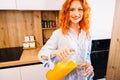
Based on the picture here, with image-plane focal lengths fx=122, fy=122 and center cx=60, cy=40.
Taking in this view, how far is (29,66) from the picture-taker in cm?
156

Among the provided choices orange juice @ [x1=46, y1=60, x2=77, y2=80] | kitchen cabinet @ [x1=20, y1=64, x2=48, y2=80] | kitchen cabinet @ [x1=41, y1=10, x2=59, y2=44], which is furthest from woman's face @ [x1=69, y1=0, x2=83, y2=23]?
kitchen cabinet @ [x1=41, y1=10, x2=59, y2=44]

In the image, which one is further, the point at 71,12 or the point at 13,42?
the point at 13,42

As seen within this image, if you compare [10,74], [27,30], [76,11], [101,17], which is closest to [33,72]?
[10,74]

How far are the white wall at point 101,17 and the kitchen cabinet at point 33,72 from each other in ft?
2.83

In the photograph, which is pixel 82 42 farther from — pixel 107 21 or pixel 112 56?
pixel 107 21

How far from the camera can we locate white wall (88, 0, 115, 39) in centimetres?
161

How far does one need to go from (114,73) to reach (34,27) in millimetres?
1613

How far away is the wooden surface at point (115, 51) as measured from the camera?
51 cm

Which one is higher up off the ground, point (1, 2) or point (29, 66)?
point (1, 2)

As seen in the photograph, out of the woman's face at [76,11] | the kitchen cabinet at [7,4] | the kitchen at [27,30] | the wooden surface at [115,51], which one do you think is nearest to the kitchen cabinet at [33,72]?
the kitchen at [27,30]

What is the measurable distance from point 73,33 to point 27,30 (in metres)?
1.25

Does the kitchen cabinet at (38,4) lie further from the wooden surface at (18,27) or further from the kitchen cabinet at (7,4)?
the wooden surface at (18,27)

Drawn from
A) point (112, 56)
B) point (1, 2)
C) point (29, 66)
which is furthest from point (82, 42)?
point (1, 2)

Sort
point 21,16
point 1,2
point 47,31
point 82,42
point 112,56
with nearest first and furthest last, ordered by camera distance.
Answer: point 112,56 < point 82,42 < point 1,2 < point 21,16 < point 47,31
